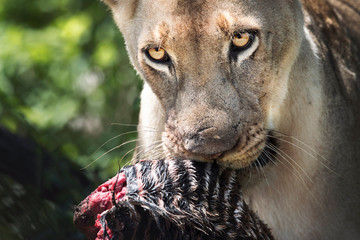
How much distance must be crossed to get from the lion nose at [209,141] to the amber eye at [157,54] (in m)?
0.49

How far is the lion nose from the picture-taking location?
2.68 meters

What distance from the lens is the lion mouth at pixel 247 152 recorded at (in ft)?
9.08

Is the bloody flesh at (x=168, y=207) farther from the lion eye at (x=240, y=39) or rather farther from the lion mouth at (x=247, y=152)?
the lion eye at (x=240, y=39)

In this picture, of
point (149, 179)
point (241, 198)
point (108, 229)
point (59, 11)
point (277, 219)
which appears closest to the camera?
point (108, 229)

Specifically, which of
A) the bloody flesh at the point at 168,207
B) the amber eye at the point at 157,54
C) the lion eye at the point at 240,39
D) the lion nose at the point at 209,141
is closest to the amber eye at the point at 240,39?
the lion eye at the point at 240,39

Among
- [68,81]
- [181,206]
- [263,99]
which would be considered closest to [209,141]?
[181,206]

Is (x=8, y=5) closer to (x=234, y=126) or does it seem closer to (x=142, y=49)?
(x=142, y=49)

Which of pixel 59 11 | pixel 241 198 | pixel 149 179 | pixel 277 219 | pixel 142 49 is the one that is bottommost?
pixel 277 219

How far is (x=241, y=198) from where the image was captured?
106 inches

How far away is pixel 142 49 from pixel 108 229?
1.06 metres

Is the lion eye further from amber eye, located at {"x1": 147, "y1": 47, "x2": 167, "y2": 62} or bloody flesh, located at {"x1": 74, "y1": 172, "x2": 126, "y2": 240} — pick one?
bloody flesh, located at {"x1": 74, "y1": 172, "x2": 126, "y2": 240}

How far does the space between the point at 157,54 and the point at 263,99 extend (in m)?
0.52

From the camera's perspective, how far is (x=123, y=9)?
346cm

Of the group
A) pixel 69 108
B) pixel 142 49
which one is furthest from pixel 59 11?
pixel 142 49
